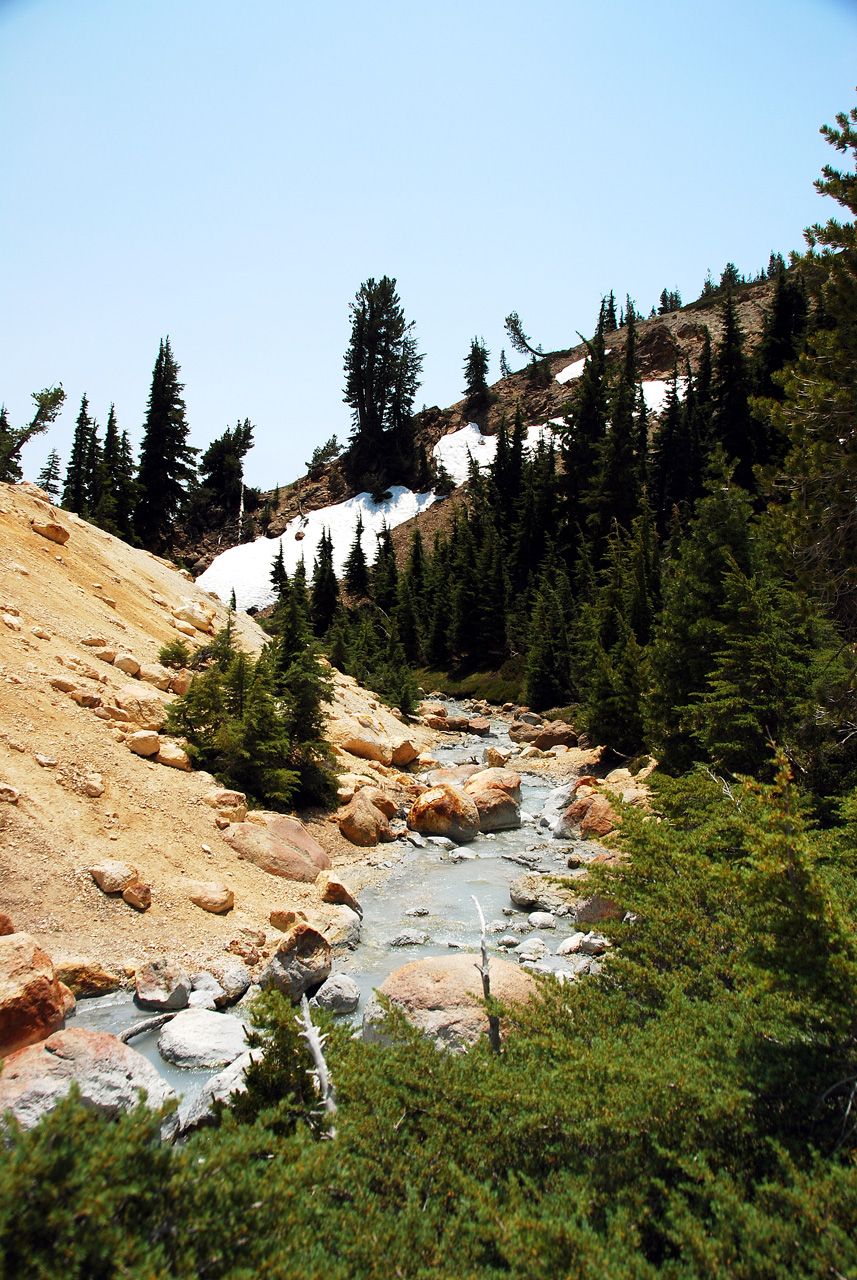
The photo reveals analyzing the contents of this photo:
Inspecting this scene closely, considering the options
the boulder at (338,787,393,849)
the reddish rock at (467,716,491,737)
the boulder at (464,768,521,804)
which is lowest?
Result: the boulder at (338,787,393,849)

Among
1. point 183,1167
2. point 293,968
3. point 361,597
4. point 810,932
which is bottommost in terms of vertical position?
point 293,968

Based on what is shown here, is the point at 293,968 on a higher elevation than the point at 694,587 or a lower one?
lower

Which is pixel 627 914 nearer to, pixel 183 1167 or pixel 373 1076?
pixel 373 1076

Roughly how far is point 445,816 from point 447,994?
27.4 feet

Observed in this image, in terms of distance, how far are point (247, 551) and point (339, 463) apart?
66.1 ft

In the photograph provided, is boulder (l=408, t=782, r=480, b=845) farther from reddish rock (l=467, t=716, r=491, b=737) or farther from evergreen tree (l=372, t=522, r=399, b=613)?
evergreen tree (l=372, t=522, r=399, b=613)

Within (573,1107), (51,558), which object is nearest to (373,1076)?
(573,1107)

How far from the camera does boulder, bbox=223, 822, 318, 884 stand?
434 inches

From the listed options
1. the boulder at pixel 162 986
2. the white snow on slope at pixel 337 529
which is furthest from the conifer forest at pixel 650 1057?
the white snow on slope at pixel 337 529

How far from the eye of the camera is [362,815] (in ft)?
47.2

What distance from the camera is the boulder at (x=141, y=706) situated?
1284 cm

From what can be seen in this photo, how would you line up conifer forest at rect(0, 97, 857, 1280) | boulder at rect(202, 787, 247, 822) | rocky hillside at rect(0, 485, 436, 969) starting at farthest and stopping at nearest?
1. boulder at rect(202, 787, 247, 822)
2. rocky hillside at rect(0, 485, 436, 969)
3. conifer forest at rect(0, 97, 857, 1280)

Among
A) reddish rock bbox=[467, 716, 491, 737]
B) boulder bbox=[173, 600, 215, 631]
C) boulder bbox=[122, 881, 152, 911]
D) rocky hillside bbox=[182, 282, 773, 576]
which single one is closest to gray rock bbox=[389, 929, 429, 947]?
boulder bbox=[122, 881, 152, 911]

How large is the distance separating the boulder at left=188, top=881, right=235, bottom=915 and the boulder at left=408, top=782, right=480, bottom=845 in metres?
6.42
